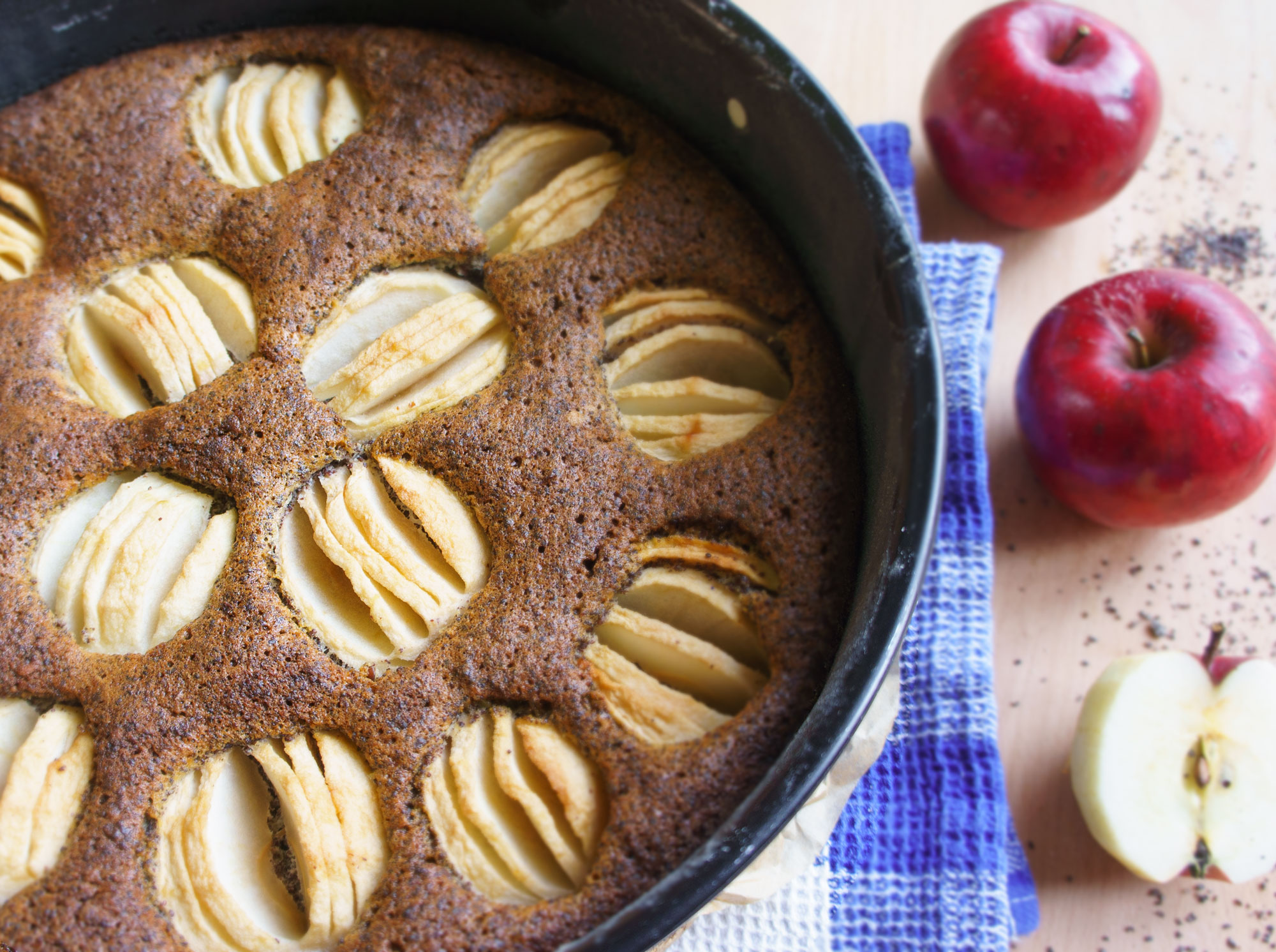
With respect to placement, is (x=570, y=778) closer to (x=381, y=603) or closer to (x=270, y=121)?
(x=381, y=603)

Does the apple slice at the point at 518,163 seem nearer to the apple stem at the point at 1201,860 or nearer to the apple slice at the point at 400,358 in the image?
the apple slice at the point at 400,358

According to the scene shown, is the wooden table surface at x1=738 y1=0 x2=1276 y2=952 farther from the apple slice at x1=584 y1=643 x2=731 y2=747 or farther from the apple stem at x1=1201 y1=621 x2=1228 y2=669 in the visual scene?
→ the apple slice at x1=584 y1=643 x2=731 y2=747

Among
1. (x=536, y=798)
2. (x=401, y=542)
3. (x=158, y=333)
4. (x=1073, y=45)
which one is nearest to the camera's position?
(x=536, y=798)

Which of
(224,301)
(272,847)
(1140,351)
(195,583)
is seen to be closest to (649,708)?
(272,847)

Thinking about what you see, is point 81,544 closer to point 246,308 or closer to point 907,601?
point 246,308

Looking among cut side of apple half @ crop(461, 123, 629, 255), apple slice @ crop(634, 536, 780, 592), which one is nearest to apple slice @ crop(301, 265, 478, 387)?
cut side of apple half @ crop(461, 123, 629, 255)

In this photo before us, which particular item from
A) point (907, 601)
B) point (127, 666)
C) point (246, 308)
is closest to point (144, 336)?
point (246, 308)
